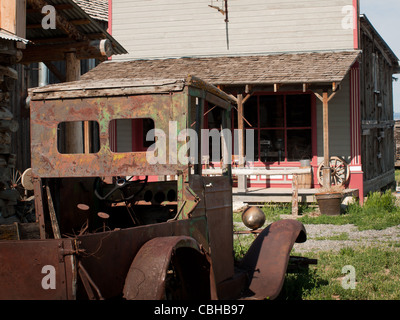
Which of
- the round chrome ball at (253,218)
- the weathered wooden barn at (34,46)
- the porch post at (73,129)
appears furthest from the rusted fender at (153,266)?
the porch post at (73,129)

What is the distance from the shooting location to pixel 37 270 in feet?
9.89

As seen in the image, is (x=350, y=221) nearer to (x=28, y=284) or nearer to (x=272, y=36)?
(x=272, y=36)

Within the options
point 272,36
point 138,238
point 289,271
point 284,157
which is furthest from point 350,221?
point 138,238

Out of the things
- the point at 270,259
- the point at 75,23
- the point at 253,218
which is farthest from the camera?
the point at 75,23

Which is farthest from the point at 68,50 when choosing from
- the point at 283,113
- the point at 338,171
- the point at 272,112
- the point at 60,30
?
the point at 338,171

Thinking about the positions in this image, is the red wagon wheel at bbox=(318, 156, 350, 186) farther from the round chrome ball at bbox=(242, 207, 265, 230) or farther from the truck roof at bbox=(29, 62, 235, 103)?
the truck roof at bbox=(29, 62, 235, 103)

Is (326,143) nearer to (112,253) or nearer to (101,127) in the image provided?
(101,127)

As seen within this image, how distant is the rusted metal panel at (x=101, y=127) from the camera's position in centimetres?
409

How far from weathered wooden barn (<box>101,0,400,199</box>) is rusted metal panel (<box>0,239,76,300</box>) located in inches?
427

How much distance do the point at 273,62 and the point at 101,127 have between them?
11.2 m

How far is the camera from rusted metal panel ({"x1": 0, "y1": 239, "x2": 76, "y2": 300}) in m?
2.95

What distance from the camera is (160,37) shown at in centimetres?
1650

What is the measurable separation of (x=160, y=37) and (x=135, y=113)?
1282cm

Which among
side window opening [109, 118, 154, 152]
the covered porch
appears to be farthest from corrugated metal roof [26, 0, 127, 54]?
side window opening [109, 118, 154, 152]
